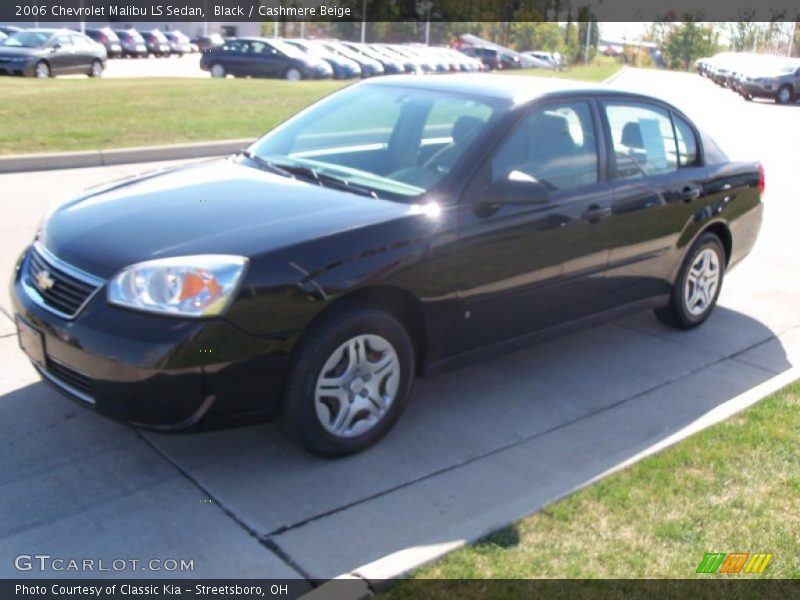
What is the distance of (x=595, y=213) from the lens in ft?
17.5

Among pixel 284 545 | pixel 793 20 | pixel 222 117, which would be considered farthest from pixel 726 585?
pixel 793 20

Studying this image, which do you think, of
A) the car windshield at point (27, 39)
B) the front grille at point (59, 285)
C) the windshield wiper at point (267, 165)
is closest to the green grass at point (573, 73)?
the car windshield at point (27, 39)

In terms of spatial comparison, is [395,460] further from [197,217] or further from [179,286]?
[197,217]

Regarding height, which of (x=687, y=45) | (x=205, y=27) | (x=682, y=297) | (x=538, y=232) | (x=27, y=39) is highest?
(x=687, y=45)

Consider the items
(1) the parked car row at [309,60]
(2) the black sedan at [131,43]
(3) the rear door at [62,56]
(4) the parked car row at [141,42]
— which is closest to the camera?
(3) the rear door at [62,56]

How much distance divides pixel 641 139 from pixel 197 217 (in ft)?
9.90

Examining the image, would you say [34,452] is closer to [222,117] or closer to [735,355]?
[735,355]

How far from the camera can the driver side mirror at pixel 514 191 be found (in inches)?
184

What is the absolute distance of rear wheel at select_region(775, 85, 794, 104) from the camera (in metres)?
32.8

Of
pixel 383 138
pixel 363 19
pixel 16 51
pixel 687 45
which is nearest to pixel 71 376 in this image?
pixel 383 138

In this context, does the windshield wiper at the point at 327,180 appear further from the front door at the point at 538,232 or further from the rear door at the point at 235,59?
the rear door at the point at 235,59

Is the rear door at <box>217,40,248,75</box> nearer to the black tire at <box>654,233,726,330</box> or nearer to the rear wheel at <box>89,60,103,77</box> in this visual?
the rear wheel at <box>89,60,103,77</box>

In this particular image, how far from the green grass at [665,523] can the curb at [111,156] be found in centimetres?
835

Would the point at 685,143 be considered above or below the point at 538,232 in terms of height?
above
